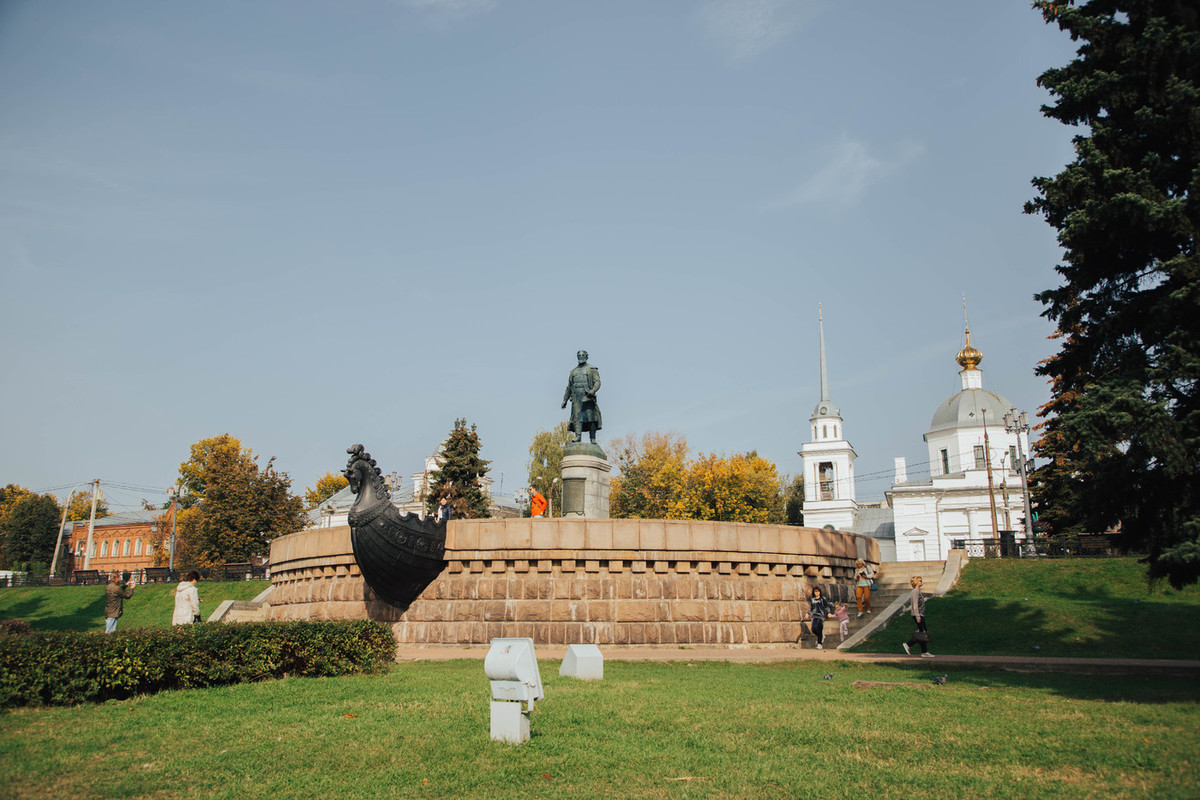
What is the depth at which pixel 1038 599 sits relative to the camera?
1812cm

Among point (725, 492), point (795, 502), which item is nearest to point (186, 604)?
point (725, 492)

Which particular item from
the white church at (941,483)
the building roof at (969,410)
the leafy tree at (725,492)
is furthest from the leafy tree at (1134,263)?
the building roof at (969,410)

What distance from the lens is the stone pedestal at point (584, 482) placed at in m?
19.4

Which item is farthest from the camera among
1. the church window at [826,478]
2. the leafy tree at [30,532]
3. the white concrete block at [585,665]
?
the leafy tree at [30,532]

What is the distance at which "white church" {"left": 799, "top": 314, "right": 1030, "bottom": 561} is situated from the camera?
5962 centimetres

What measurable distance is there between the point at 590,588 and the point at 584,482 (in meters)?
3.45

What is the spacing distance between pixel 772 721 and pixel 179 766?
16.3ft

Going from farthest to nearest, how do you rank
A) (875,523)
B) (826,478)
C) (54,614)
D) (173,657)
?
(826,478)
(875,523)
(54,614)
(173,657)

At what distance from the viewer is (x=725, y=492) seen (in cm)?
5503

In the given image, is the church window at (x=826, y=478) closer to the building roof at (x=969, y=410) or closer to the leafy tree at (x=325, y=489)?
the building roof at (x=969, y=410)

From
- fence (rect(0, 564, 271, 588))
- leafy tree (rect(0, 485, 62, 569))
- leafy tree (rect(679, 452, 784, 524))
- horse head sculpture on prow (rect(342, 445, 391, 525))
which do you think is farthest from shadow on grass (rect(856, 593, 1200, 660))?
leafy tree (rect(0, 485, 62, 569))

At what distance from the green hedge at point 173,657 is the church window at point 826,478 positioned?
2510 inches

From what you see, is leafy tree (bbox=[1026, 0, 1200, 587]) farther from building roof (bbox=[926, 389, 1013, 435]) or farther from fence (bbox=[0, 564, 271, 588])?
building roof (bbox=[926, 389, 1013, 435])

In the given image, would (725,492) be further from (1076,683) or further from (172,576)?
(1076,683)
